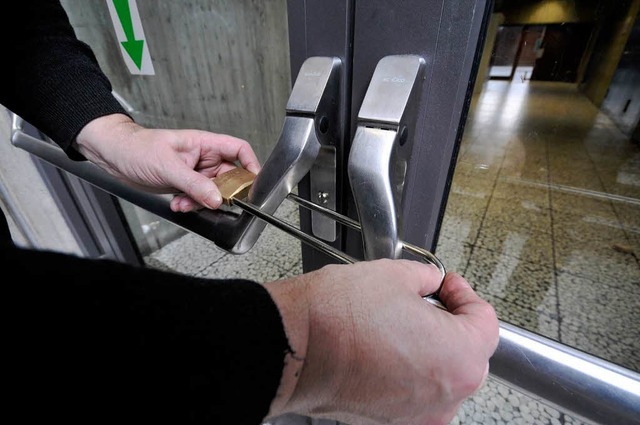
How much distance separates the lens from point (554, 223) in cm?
164

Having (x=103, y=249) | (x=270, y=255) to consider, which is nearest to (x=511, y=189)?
(x=270, y=255)

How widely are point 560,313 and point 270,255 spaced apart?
127 cm

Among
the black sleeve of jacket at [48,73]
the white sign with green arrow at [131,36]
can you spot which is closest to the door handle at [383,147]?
the black sleeve of jacket at [48,73]

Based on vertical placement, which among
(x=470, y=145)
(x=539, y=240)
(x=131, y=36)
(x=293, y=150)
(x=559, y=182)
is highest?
(x=131, y=36)

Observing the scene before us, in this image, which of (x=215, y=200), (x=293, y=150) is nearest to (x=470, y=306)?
(x=293, y=150)

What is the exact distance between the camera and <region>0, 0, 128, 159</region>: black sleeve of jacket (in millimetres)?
601

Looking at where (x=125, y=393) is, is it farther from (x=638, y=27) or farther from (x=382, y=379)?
(x=638, y=27)

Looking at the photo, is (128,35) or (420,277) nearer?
(420,277)

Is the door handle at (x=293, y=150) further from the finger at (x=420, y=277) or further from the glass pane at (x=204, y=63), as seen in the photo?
the glass pane at (x=204, y=63)

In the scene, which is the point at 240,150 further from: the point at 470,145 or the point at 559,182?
the point at 559,182

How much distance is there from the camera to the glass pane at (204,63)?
1.21 metres

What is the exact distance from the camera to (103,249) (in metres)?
1.56

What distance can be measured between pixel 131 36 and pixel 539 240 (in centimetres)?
214

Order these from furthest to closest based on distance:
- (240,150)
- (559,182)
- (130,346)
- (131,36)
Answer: (559,182), (131,36), (240,150), (130,346)
